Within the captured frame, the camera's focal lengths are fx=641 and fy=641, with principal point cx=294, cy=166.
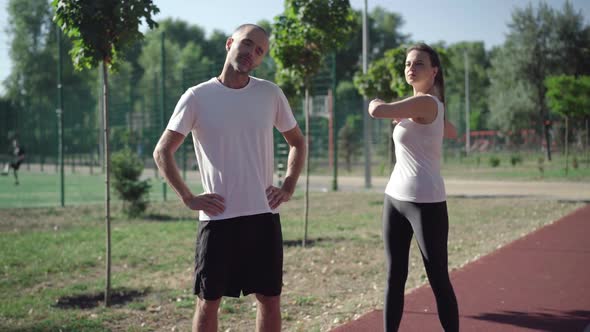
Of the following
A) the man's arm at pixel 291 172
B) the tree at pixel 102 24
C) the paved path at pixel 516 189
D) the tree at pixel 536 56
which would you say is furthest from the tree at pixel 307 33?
the tree at pixel 536 56

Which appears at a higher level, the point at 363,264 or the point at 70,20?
the point at 70,20

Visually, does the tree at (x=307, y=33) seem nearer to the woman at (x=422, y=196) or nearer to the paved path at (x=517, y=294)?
the paved path at (x=517, y=294)

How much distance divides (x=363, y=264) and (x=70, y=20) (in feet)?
13.7

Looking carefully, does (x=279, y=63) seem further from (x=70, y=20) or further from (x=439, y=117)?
(x=439, y=117)

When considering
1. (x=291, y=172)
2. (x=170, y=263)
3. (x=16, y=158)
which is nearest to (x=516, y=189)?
(x=170, y=263)

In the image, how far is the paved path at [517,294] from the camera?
182 inches

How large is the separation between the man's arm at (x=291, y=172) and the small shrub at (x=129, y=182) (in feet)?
29.4

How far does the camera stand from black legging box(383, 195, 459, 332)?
142 inches

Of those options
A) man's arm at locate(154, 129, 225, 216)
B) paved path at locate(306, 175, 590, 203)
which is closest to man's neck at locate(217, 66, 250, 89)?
man's arm at locate(154, 129, 225, 216)

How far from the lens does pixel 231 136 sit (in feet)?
9.71

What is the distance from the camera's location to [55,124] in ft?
92.8

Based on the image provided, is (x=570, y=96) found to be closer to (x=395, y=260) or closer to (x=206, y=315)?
(x=395, y=260)

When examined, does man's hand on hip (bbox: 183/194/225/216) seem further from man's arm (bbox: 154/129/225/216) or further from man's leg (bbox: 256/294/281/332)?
man's leg (bbox: 256/294/281/332)

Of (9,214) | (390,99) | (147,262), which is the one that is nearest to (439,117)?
(147,262)
